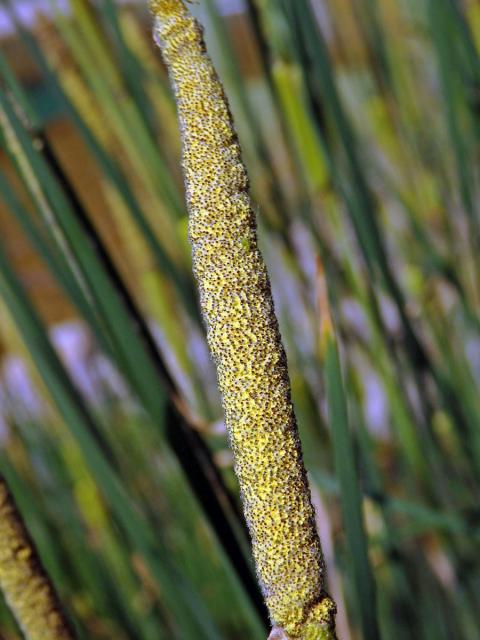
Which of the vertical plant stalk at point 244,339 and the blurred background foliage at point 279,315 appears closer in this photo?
the vertical plant stalk at point 244,339

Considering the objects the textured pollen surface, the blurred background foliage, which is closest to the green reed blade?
the blurred background foliage

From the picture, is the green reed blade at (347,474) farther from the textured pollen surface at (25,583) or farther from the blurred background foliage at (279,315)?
the textured pollen surface at (25,583)

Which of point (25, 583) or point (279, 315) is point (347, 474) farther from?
point (279, 315)

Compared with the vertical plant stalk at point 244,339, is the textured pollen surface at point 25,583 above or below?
below

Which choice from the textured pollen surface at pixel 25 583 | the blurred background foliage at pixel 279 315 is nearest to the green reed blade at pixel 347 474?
the blurred background foliage at pixel 279 315

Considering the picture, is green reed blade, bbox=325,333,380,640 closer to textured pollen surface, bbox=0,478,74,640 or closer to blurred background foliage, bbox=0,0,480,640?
blurred background foliage, bbox=0,0,480,640

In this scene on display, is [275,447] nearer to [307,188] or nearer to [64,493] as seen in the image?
[307,188]

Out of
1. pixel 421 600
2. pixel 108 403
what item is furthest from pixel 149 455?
pixel 421 600
